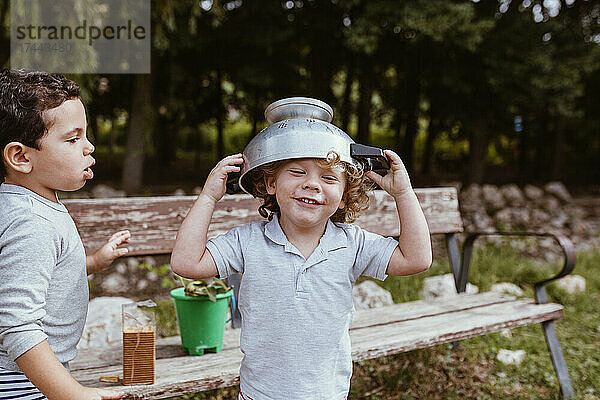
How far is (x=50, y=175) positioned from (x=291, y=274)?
0.71 metres

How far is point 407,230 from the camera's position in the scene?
182 centimetres

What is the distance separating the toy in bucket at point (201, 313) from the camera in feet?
8.36

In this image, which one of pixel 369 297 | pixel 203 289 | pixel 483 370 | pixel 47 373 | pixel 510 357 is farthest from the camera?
pixel 369 297

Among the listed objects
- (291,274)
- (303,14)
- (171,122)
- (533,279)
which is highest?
(303,14)

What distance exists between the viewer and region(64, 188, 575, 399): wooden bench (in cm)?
243

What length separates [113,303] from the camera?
4035mm

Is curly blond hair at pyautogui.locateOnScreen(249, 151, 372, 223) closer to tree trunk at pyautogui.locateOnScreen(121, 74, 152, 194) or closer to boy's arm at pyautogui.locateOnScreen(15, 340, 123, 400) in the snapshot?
boy's arm at pyautogui.locateOnScreen(15, 340, 123, 400)

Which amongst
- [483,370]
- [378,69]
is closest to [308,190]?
[483,370]

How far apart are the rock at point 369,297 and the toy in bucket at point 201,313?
223 centimetres

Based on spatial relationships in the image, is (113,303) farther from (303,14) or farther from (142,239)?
(303,14)

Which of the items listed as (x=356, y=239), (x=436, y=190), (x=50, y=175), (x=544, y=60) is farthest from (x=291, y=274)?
(x=544, y=60)

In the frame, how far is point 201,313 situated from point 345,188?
102cm

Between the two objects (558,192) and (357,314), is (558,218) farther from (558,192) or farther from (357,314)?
(357,314)

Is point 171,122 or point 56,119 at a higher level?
point 171,122
